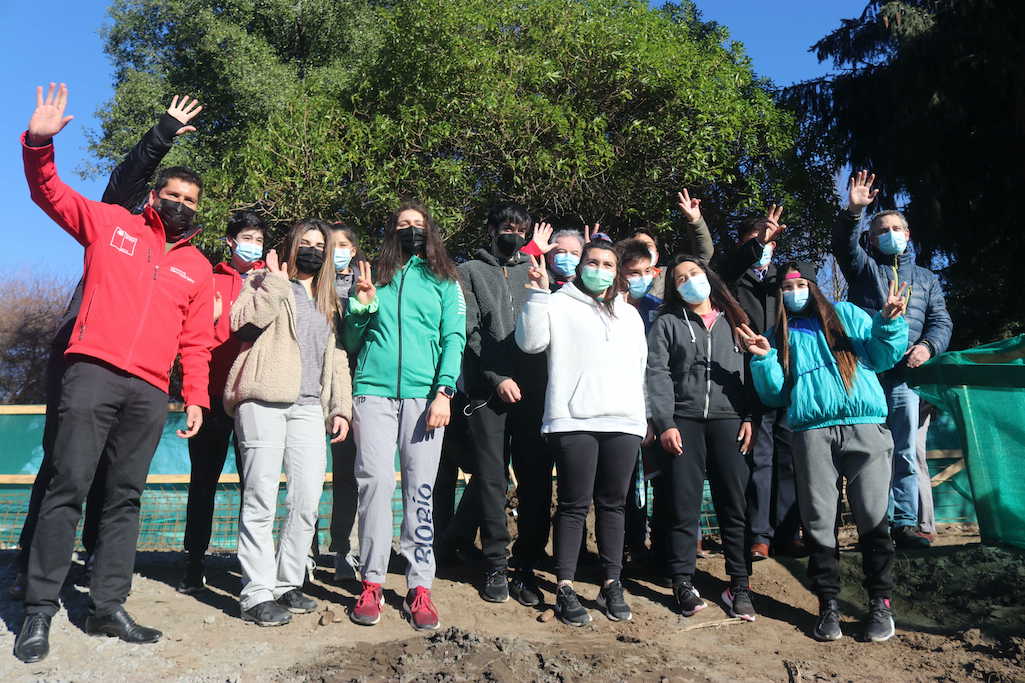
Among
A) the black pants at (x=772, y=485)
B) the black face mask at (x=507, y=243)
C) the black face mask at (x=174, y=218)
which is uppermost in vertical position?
the black face mask at (x=507, y=243)

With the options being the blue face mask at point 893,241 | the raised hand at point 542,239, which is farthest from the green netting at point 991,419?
the raised hand at point 542,239

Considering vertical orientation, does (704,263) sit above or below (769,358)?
above

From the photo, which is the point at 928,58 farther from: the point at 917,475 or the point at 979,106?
the point at 917,475

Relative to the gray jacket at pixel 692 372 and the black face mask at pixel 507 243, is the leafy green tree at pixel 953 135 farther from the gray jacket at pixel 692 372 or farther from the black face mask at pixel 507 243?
the black face mask at pixel 507 243

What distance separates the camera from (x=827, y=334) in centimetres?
449

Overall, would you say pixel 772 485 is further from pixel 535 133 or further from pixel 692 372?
pixel 535 133

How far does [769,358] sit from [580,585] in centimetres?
181

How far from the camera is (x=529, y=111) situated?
10453 mm

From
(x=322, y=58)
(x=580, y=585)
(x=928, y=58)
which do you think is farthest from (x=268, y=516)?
(x=322, y=58)

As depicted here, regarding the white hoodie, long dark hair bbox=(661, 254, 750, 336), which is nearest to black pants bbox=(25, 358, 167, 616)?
the white hoodie

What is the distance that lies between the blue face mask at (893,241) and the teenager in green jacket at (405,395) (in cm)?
293

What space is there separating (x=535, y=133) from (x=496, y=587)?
24.4 feet

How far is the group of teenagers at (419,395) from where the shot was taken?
377 cm

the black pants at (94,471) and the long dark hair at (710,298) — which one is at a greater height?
the long dark hair at (710,298)
